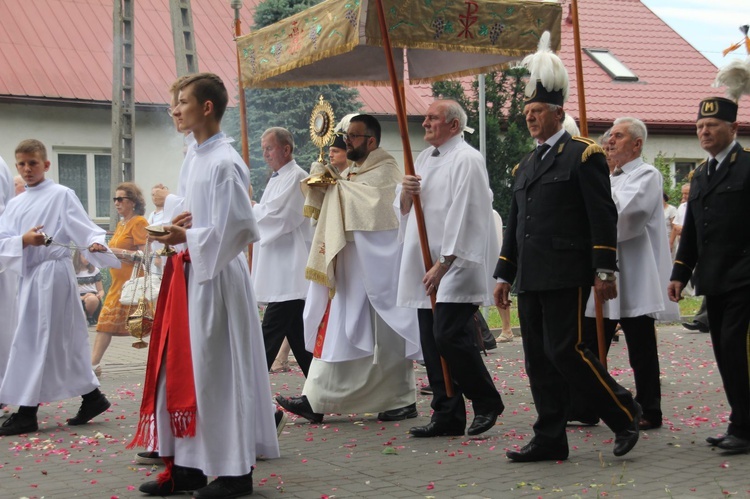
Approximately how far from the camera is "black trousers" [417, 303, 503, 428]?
24.6 feet

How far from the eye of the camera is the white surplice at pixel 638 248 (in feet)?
25.5

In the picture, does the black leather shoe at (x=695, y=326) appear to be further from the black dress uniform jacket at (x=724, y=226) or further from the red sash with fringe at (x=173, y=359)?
the red sash with fringe at (x=173, y=359)

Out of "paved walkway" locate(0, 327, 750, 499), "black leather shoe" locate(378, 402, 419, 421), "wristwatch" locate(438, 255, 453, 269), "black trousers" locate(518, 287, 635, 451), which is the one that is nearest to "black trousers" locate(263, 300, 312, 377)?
"paved walkway" locate(0, 327, 750, 499)

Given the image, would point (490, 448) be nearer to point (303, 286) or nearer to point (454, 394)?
point (454, 394)

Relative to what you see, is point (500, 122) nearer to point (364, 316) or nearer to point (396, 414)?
point (364, 316)

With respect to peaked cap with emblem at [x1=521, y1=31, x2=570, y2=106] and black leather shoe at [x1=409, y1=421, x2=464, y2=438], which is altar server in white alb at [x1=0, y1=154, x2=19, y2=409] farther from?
peaked cap with emblem at [x1=521, y1=31, x2=570, y2=106]

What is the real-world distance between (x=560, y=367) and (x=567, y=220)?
85 centimetres

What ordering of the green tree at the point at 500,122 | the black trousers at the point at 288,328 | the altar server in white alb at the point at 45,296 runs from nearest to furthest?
the altar server in white alb at the point at 45,296 < the black trousers at the point at 288,328 < the green tree at the point at 500,122

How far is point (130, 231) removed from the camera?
1224 centimetres

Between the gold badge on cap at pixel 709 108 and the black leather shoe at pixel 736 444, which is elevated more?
the gold badge on cap at pixel 709 108

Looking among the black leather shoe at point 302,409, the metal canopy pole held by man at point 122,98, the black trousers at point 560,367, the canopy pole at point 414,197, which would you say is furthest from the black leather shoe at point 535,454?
the metal canopy pole held by man at point 122,98

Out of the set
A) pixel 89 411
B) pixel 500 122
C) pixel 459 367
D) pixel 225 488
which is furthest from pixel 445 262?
pixel 500 122

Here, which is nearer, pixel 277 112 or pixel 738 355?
pixel 738 355

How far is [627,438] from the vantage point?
6492mm
